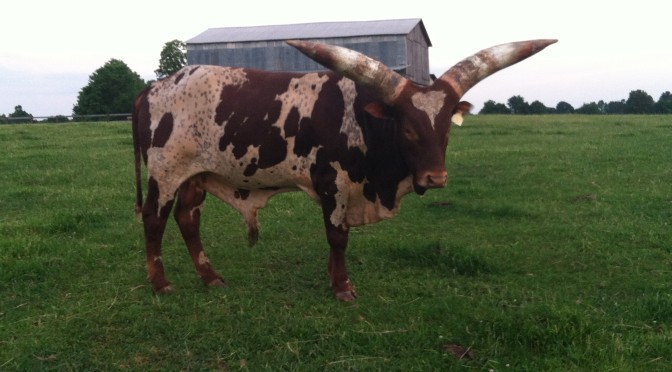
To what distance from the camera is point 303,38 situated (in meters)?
41.2

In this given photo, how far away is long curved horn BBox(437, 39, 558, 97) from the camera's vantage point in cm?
484

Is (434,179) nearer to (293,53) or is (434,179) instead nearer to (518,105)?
(293,53)

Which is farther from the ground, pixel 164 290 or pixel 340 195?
pixel 340 195

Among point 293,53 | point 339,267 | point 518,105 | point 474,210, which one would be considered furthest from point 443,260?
point 518,105

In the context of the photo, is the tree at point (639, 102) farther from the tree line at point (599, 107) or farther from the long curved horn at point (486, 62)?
the long curved horn at point (486, 62)

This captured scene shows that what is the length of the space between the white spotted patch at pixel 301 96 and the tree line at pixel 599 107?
44265mm

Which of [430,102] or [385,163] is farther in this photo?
[385,163]

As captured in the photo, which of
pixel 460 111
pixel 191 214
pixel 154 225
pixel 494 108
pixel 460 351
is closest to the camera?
pixel 460 351

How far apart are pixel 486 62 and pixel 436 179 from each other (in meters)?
1.23

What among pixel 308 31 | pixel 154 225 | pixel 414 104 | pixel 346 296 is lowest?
pixel 346 296

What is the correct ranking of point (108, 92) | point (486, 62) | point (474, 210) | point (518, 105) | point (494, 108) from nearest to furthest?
point (486, 62), point (474, 210), point (494, 108), point (518, 105), point (108, 92)

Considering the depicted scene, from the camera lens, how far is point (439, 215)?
8359 millimetres

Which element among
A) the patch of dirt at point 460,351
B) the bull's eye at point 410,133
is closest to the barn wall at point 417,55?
the bull's eye at point 410,133

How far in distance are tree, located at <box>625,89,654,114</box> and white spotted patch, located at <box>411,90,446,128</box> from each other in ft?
171
